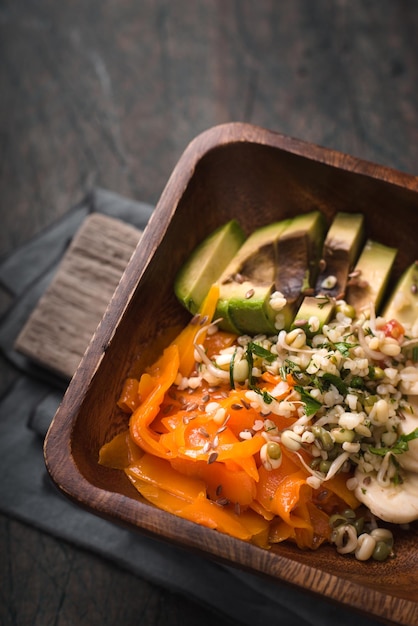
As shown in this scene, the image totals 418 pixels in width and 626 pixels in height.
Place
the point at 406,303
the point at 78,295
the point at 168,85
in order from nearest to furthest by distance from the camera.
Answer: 1. the point at 406,303
2. the point at 78,295
3. the point at 168,85

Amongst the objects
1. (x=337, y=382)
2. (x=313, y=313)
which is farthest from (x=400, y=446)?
(x=313, y=313)

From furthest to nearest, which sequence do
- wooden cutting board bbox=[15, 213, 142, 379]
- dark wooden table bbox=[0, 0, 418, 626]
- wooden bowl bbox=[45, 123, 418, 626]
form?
dark wooden table bbox=[0, 0, 418, 626] < wooden cutting board bbox=[15, 213, 142, 379] < wooden bowl bbox=[45, 123, 418, 626]

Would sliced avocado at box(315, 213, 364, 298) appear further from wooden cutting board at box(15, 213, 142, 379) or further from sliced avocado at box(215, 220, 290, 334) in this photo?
wooden cutting board at box(15, 213, 142, 379)

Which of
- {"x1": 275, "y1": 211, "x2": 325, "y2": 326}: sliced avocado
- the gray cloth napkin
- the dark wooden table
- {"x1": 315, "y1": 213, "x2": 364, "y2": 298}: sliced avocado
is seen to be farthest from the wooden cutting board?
{"x1": 315, "y1": 213, "x2": 364, "y2": 298}: sliced avocado

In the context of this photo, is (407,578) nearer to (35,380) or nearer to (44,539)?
(44,539)

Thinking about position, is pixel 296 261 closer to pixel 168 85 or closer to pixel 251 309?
pixel 251 309

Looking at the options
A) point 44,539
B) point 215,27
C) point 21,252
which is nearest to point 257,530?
point 44,539
